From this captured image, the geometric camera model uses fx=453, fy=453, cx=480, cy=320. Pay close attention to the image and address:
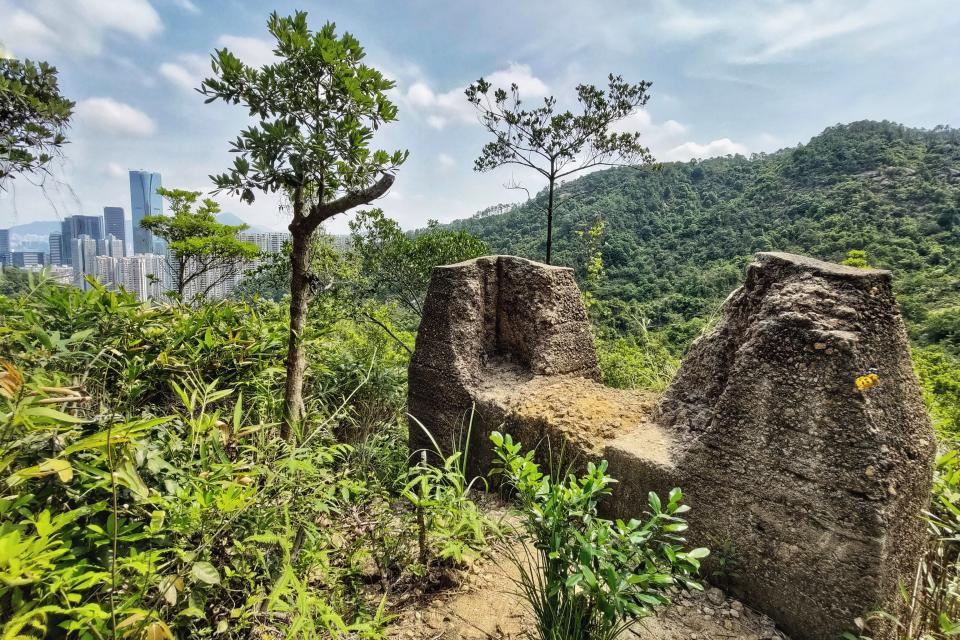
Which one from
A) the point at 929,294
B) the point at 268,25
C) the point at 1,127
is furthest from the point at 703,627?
the point at 929,294

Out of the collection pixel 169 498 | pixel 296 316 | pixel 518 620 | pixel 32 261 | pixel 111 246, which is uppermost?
pixel 111 246

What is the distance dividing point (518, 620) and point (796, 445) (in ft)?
4.81

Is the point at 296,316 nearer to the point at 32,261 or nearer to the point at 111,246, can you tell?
the point at 32,261


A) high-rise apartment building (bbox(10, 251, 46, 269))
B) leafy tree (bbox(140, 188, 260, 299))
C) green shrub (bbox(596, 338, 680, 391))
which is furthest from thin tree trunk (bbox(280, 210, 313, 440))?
leafy tree (bbox(140, 188, 260, 299))

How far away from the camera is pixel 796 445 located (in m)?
2.00

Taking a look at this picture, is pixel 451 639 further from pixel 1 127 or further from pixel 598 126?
pixel 598 126

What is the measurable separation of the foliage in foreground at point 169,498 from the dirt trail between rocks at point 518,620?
0.17 metres

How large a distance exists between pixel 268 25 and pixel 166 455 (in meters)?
1.80

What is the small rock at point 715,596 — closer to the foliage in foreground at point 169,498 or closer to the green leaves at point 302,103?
the foliage in foreground at point 169,498

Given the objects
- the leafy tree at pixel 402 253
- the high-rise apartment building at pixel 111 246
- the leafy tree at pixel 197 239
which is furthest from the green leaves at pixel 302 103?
the high-rise apartment building at pixel 111 246

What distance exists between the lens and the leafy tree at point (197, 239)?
39.5ft

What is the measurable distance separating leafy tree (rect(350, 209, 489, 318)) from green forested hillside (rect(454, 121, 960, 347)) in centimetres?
623

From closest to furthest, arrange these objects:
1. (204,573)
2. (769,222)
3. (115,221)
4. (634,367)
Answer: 1. (204,573)
2. (634,367)
3. (769,222)
4. (115,221)

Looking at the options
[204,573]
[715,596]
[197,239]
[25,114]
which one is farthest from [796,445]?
[197,239]
